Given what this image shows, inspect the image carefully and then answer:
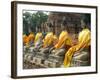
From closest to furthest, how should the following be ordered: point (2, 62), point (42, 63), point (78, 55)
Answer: point (2, 62) < point (42, 63) < point (78, 55)

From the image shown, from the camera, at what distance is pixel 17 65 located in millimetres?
2090

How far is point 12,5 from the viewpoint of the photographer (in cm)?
209

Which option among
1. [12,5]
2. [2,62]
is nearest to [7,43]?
[2,62]

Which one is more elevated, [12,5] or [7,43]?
[12,5]

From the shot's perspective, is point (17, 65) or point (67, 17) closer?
point (17, 65)

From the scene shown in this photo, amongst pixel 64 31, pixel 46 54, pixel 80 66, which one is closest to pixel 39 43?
pixel 46 54

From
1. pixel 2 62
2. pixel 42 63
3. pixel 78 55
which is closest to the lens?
pixel 2 62

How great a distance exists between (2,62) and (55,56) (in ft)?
1.55

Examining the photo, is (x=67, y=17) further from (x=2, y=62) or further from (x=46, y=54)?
(x=2, y=62)

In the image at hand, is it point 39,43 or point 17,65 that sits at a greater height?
point 39,43

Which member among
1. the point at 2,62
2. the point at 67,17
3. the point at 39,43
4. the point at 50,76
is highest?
the point at 67,17

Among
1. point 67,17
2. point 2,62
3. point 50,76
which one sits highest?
point 67,17

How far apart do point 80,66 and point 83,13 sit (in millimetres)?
493

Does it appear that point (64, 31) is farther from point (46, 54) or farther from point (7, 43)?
point (7, 43)
